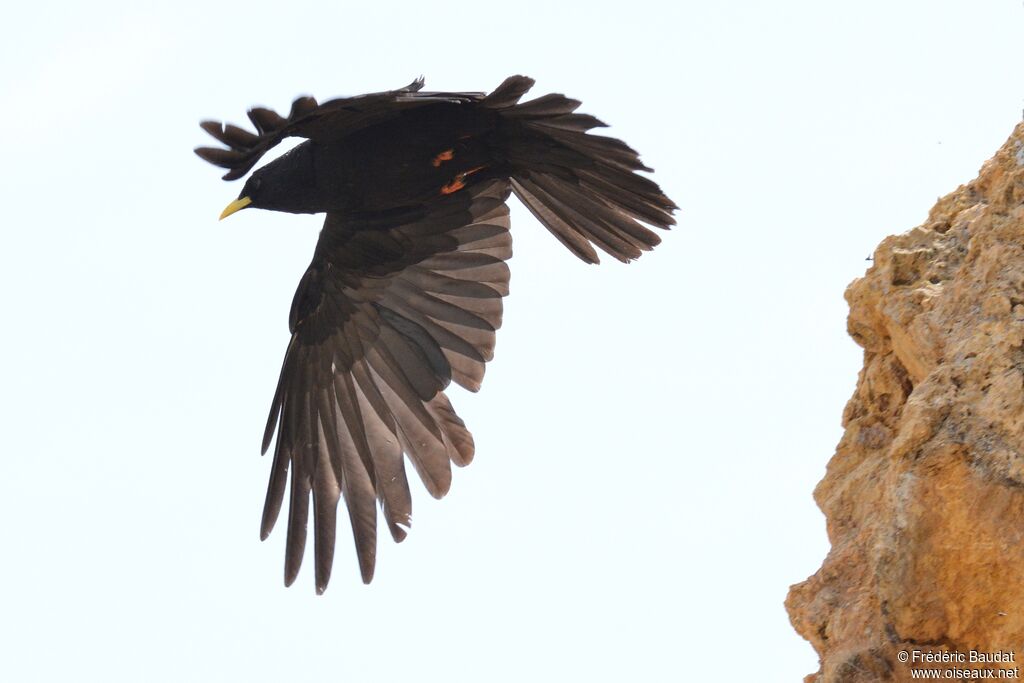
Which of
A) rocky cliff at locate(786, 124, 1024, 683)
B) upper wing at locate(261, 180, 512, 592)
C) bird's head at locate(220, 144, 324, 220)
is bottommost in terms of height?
rocky cliff at locate(786, 124, 1024, 683)

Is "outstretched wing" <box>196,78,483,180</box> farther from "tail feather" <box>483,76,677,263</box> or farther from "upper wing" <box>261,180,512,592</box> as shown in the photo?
"upper wing" <box>261,180,512,592</box>

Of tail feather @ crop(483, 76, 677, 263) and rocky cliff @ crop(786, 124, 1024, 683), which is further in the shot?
tail feather @ crop(483, 76, 677, 263)

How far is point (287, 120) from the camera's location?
20.4ft

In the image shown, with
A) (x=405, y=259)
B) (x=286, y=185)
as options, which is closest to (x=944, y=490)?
(x=286, y=185)

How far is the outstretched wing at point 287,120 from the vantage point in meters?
6.07

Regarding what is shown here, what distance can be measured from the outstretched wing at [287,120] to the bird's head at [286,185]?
0.95 meters

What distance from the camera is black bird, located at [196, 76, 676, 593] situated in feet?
23.4

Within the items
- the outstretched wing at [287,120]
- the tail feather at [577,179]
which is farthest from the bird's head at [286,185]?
the tail feather at [577,179]

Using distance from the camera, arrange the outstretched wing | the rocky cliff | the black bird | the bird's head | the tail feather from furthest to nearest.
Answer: the bird's head < the black bird < the tail feather < the outstretched wing < the rocky cliff

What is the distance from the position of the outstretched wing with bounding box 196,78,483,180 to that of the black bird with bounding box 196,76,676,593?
13cm

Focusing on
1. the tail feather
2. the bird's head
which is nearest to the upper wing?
the tail feather

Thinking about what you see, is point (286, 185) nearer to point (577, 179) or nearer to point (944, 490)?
point (577, 179)

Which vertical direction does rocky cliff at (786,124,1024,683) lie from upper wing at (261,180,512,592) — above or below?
below

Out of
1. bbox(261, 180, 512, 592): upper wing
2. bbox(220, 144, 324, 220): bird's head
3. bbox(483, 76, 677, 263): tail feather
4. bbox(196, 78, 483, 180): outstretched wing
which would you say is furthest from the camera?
bbox(261, 180, 512, 592): upper wing
